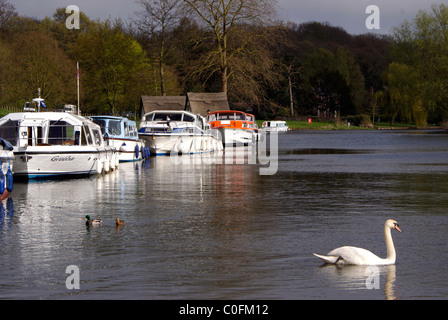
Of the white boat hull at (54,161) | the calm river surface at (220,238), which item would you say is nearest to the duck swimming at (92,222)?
the calm river surface at (220,238)

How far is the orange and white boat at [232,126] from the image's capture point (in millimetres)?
62344

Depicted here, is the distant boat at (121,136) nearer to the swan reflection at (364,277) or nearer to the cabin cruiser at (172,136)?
the cabin cruiser at (172,136)

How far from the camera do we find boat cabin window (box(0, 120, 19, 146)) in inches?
1165

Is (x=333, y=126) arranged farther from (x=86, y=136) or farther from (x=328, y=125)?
(x=86, y=136)

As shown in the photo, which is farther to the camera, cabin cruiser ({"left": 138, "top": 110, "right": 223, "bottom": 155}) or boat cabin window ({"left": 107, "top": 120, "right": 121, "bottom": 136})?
cabin cruiser ({"left": 138, "top": 110, "right": 223, "bottom": 155})

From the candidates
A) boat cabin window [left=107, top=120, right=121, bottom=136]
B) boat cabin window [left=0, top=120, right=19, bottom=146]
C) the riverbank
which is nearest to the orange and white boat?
boat cabin window [left=107, top=120, right=121, bottom=136]

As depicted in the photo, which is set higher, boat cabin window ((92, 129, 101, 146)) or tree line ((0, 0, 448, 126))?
tree line ((0, 0, 448, 126))

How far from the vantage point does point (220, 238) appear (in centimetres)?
1489

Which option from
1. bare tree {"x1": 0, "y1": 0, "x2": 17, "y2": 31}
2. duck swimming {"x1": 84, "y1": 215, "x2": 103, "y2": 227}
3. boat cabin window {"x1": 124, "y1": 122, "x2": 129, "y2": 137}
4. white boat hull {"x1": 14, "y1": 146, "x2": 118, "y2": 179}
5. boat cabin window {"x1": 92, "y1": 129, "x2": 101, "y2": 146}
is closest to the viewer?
duck swimming {"x1": 84, "y1": 215, "x2": 103, "y2": 227}

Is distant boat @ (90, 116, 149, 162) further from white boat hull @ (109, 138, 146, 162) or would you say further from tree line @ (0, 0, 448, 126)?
tree line @ (0, 0, 448, 126)

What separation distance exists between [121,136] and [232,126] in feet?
76.7

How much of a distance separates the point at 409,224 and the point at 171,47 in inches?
2738

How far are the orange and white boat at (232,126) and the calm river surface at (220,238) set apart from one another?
113 ft
